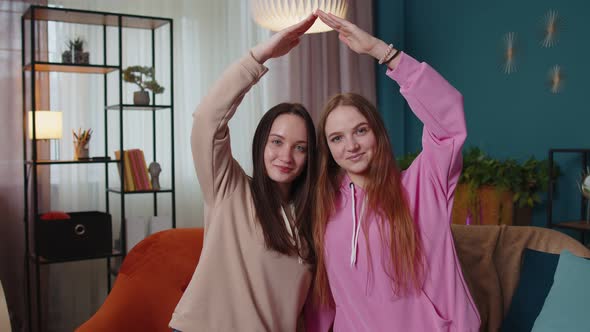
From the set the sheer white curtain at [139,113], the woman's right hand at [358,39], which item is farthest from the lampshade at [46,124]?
the woman's right hand at [358,39]

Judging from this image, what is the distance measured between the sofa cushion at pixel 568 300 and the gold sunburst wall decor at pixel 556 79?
1.99 metres

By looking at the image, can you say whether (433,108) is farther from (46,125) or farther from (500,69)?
(500,69)

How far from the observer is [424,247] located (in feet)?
5.38

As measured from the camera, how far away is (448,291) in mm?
1627

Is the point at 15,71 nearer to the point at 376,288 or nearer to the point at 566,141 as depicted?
the point at 376,288

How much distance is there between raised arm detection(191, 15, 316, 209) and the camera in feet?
5.38

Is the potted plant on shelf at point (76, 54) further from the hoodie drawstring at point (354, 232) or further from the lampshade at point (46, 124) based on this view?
the hoodie drawstring at point (354, 232)

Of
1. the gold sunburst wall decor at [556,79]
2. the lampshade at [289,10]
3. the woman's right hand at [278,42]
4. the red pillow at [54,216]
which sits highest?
the lampshade at [289,10]

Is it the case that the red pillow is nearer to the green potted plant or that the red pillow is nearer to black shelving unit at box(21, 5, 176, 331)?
black shelving unit at box(21, 5, 176, 331)

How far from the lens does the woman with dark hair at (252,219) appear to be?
1.66 meters

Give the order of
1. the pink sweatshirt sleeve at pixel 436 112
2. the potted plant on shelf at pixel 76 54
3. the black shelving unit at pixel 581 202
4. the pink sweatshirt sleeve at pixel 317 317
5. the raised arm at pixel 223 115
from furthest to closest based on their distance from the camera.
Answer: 1. the potted plant on shelf at pixel 76 54
2. the black shelving unit at pixel 581 202
3. the pink sweatshirt sleeve at pixel 317 317
4. the raised arm at pixel 223 115
5. the pink sweatshirt sleeve at pixel 436 112

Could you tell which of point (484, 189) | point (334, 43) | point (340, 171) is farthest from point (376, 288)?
point (334, 43)

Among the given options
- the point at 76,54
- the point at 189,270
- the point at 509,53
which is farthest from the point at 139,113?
the point at 509,53

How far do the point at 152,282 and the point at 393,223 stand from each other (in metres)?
1.12
